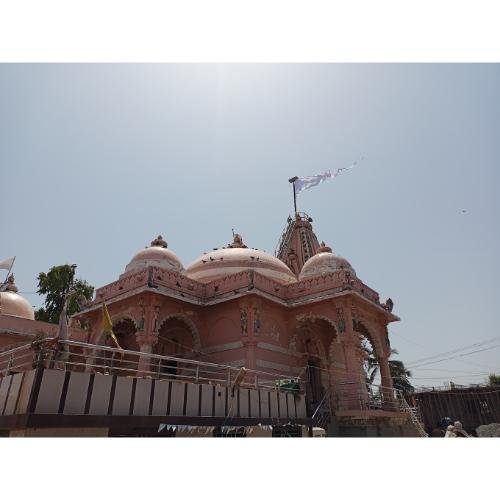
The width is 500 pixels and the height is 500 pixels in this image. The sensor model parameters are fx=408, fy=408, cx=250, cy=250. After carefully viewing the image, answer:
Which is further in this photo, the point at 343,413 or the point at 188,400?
the point at 343,413

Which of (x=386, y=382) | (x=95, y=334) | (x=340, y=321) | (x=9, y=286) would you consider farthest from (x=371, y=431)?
(x=9, y=286)

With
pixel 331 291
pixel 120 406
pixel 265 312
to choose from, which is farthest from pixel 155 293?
pixel 120 406

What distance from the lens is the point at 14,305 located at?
26500mm

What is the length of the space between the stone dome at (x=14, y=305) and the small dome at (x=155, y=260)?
856 cm

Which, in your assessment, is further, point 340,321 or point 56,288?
point 56,288

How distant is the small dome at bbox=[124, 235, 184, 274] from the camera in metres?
23.0

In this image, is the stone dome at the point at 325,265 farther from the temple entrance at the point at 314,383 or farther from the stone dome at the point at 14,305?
the stone dome at the point at 14,305

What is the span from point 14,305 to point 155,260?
36.0 ft

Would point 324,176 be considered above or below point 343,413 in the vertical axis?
above

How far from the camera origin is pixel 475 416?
34.0 m

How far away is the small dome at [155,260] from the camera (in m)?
23.0

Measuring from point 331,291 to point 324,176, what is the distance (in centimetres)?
1470

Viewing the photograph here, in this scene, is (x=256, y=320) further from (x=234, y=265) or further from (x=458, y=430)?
(x=458, y=430)

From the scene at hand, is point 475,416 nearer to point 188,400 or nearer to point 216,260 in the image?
point 216,260
